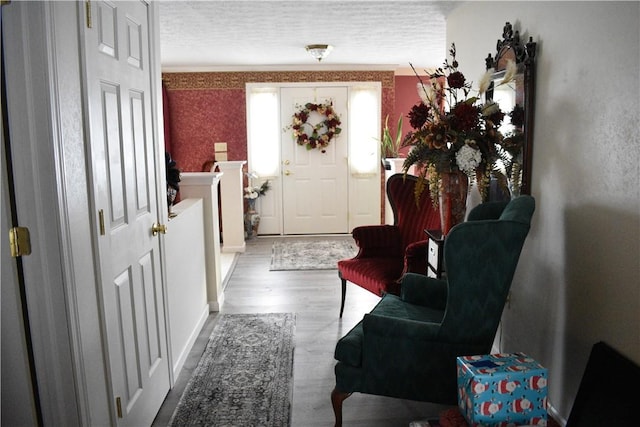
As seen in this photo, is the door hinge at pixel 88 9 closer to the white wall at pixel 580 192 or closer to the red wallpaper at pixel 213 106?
the white wall at pixel 580 192

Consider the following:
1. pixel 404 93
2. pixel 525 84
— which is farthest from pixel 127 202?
pixel 404 93

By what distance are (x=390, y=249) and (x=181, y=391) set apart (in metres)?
1.82

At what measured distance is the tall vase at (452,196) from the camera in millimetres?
2787

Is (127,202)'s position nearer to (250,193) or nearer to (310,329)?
(310,329)

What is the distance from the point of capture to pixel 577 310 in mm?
2123

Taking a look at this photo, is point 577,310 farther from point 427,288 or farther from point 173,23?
point 173,23

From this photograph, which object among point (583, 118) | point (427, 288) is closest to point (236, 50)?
point (427, 288)

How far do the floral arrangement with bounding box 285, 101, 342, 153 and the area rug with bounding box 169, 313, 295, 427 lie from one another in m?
3.53

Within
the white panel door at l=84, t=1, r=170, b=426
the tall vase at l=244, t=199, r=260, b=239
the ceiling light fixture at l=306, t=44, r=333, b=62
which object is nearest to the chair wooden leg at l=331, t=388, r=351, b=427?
the white panel door at l=84, t=1, r=170, b=426

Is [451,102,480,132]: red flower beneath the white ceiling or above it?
beneath

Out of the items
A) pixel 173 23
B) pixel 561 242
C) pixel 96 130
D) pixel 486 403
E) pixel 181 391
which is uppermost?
pixel 173 23

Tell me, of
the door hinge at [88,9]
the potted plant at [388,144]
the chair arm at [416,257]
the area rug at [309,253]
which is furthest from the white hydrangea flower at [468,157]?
the potted plant at [388,144]

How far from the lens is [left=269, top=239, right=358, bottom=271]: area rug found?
5.45 meters

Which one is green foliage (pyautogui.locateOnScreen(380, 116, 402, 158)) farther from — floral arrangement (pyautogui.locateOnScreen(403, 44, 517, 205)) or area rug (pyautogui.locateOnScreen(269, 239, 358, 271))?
floral arrangement (pyautogui.locateOnScreen(403, 44, 517, 205))
